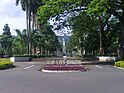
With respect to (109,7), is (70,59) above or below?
below

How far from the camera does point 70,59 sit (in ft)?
166

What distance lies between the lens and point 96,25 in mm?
59719

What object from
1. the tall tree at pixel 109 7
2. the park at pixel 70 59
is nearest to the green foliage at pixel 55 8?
the park at pixel 70 59

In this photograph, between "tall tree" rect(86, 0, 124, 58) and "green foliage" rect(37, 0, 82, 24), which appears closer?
"tall tree" rect(86, 0, 124, 58)

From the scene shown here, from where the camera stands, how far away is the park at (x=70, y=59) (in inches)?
590

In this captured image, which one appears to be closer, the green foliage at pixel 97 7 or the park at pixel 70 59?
the park at pixel 70 59

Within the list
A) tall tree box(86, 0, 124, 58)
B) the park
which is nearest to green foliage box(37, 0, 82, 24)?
the park

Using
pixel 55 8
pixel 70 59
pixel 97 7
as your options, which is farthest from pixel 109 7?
pixel 70 59

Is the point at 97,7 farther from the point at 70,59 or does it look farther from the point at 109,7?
the point at 70,59

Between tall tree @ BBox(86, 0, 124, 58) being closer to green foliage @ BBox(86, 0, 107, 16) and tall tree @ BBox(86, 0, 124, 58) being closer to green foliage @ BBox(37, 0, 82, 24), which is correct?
green foliage @ BBox(86, 0, 107, 16)

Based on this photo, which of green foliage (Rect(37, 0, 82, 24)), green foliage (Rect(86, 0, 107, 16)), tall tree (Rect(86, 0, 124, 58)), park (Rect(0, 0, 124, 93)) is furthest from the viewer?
green foliage (Rect(37, 0, 82, 24))

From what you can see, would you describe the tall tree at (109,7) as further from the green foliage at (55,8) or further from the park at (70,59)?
the green foliage at (55,8)

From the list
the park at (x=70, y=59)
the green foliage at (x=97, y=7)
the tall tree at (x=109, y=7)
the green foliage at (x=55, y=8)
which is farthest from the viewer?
the green foliage at (x=55, y=8)

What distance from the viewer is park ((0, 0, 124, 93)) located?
1499cm
